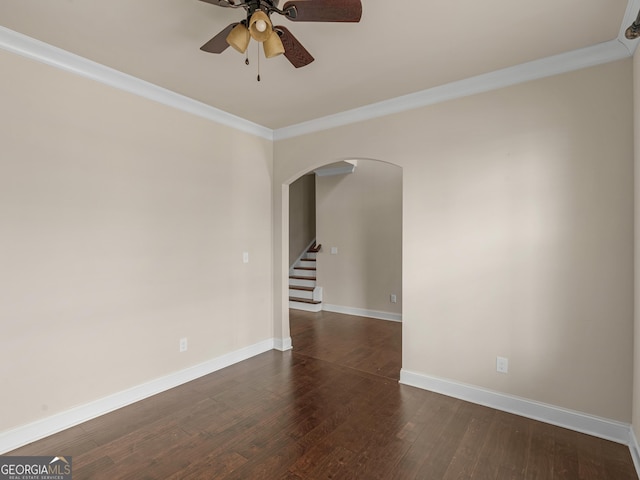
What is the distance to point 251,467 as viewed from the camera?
2.00 metres

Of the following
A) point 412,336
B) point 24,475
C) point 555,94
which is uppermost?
point 555,94

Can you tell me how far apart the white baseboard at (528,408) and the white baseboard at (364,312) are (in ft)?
7.63

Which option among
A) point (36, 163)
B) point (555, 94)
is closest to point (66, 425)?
point (36, 163)

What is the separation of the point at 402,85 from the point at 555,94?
45.0 inches

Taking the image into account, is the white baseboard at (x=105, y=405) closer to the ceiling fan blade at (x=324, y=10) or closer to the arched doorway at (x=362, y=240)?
the arched doorway at (x=362, y=240)

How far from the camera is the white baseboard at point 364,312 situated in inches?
215

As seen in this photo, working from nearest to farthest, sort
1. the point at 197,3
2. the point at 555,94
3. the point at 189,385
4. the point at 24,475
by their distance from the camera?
the point at 197,3 < the point at 24,475 < the point at 555,94 < the point at 189,385

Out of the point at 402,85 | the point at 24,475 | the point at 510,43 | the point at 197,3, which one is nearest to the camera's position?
the point at 197,3

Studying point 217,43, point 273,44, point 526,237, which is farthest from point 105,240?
point 526,237

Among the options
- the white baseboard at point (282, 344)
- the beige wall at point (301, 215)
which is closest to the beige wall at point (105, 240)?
the white baseboard at point (282, 344)

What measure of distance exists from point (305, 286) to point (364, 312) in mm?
1408

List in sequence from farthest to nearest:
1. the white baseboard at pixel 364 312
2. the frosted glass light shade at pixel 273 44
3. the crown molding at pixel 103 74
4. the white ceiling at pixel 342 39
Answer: the white baseboard at pixel 364 312 < the crown molding at pixel 103 74 < the white ceiling at pixel 342 39 < the frosted glass light shade at pixel 273 44

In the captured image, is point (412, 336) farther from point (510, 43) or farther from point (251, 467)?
point (510, 43)

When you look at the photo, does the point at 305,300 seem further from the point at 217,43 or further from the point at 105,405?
the point at 217,43
